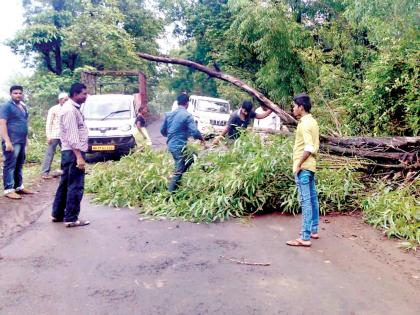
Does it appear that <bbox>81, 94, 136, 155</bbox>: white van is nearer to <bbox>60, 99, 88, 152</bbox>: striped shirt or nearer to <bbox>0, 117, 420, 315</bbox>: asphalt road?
<bbox>60, 99, 88, 152</bbox>: striped shirt

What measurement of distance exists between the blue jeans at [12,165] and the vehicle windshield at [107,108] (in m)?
5.19

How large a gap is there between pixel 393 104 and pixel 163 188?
4.81 metres

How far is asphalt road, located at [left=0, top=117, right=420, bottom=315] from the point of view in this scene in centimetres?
335

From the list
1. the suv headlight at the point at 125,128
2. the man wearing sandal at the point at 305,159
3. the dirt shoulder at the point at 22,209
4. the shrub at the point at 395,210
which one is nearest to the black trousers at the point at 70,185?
the dirt shoulder at the point at 22,209

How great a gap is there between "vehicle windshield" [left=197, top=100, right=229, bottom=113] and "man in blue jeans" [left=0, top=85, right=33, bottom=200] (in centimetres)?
1140

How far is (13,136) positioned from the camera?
22.9 ft

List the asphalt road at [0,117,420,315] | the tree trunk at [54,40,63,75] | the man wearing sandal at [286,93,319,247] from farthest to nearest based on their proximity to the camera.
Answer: the tree trunk at [54,40,63,75] → the man wearing sandal at [286,93,319,247] → the asphalt road at [0,117,420,315]

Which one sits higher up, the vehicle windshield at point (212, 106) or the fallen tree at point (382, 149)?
the vehicle windshield at point (212, 106)

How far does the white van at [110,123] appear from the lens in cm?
1155

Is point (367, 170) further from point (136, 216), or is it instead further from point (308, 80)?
point (308, 80)

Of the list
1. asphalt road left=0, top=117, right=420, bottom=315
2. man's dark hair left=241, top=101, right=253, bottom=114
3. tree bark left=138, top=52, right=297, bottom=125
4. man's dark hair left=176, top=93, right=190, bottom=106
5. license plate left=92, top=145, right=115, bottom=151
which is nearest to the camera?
asphalt road left=0, top=117, right=420, bottom=315

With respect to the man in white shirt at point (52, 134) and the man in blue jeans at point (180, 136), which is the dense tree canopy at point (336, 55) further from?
the man in white shirt at point (52, 134)

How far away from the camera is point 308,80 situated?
1408cm

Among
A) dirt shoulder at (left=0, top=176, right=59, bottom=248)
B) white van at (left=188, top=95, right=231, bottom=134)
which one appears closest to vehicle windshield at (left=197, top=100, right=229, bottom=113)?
white van at (left=188, top=95, right=231, bottom=134)
